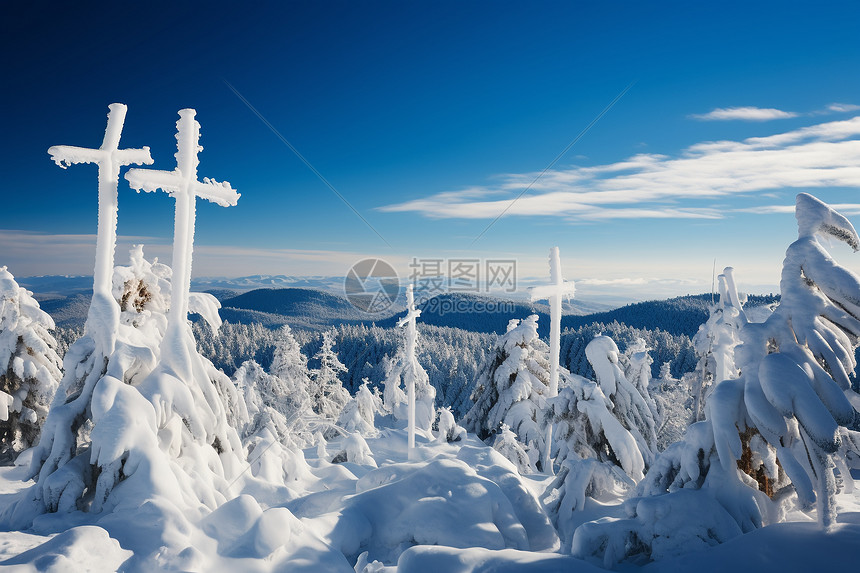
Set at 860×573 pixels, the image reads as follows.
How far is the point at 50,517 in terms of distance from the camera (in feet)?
21.5

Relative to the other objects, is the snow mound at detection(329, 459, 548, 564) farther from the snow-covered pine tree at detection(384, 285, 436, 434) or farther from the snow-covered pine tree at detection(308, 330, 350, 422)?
the snow-covered pine tree at detection(308, 330, 350, 422)

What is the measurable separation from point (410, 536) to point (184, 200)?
6698 millimetres

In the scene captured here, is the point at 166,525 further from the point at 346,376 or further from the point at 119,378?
the point at 346,376

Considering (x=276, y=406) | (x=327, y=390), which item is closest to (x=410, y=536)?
(x=276, y=406)

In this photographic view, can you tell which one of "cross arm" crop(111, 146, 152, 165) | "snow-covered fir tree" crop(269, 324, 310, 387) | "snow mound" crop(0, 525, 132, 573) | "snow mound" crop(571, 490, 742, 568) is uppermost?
"cross arm" crop(111, 146, 152, 165)

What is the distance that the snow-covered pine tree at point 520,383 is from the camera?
18.8 meters

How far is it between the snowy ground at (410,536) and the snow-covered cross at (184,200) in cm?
308

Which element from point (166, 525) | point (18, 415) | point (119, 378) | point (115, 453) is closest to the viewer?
point (166, 525)

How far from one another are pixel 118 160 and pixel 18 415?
11625 millimetres

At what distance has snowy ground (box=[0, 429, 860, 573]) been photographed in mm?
4609

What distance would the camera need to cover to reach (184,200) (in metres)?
7.79

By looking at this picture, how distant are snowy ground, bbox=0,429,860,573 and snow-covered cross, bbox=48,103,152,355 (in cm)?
286

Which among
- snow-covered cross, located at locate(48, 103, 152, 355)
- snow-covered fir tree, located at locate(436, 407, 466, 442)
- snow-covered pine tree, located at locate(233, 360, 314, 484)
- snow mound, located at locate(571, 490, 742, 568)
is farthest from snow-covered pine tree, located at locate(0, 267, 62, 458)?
snow mound, located at locate(571, 490, 742, 568)

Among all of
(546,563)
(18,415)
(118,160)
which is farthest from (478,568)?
(18,415)
